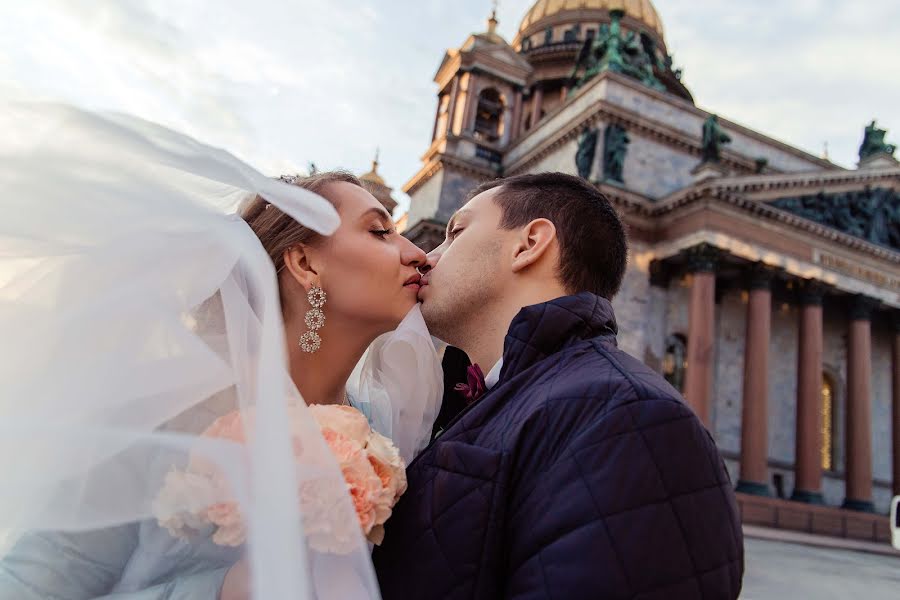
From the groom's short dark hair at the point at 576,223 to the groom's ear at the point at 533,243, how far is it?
46 mm

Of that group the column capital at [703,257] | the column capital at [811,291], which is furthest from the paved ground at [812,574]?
the column capital at [811,291]

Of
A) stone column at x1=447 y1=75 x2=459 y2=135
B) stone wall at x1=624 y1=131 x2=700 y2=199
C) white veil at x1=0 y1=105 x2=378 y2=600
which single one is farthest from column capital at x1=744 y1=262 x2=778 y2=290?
white veil at x1=0 y1=105 x2=378 y2=600

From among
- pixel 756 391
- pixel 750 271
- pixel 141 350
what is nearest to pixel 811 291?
pixel 750 271

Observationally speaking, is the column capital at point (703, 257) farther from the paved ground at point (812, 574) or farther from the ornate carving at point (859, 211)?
the paved ground at point (812, 574)

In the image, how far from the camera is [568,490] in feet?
4.82

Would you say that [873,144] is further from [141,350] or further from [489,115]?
[141,350]

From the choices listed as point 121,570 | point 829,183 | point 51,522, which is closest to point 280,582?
point 51,522

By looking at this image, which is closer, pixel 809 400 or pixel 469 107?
pixel 809 400

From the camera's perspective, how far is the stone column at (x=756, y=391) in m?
19.5

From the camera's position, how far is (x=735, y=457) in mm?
22156

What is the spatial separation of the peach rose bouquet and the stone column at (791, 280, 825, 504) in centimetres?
2228

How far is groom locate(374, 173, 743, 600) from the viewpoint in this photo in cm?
139

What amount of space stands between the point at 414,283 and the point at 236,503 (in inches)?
57.3

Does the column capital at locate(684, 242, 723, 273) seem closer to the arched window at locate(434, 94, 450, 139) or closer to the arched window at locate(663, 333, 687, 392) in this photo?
the arched window at locate(663, 333, 687, 392)
